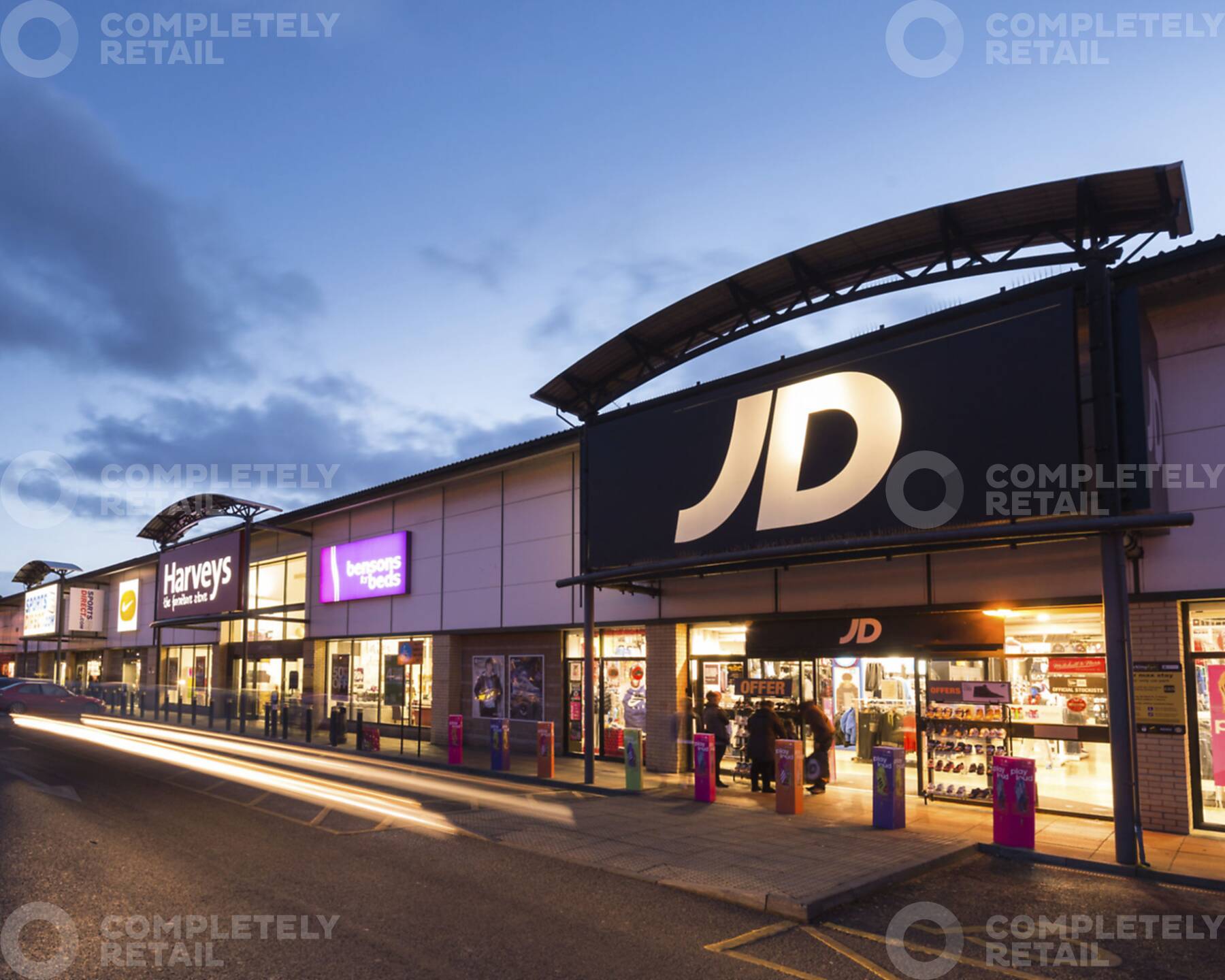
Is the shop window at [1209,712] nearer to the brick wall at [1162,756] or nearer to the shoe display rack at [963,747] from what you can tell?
the brick wall at [1162,756]

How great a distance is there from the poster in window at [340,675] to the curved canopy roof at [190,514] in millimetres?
6486

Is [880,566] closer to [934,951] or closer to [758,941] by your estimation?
[934,951]

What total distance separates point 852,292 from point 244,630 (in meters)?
26.2

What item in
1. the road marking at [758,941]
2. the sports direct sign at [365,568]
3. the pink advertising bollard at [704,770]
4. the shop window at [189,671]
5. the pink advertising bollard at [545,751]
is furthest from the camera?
the shop window at [189,671]

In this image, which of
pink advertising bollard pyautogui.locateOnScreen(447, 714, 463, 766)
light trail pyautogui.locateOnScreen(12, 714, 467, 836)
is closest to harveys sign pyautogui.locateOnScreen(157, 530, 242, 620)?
light trail pyautogui.locateOnScreen(12, 714, 467, 836)

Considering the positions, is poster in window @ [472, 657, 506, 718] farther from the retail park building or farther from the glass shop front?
the glass shop front

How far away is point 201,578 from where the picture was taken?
3856cm

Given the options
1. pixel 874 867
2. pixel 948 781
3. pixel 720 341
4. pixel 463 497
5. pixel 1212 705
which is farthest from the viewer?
pixel 463 497

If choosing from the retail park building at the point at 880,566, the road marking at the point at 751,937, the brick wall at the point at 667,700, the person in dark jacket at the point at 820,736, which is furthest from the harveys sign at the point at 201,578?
the road marking at the point at 751,937

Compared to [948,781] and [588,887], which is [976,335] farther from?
[588,887]

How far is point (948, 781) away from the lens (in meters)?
15.0

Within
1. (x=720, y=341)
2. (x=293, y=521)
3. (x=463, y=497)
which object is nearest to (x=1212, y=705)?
(x=720, y=341)

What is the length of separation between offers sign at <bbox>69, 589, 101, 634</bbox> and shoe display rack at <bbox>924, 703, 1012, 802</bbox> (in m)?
52.3

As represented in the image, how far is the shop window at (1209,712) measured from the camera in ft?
40.4
